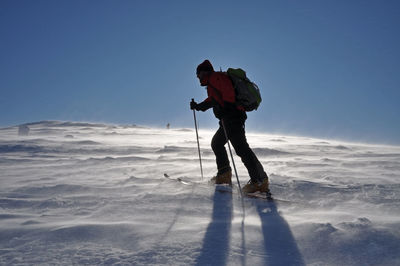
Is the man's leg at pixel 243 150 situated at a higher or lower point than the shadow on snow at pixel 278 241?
higher

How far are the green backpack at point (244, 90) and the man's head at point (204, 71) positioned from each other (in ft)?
0.89

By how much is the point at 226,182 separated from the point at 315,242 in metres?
2.18

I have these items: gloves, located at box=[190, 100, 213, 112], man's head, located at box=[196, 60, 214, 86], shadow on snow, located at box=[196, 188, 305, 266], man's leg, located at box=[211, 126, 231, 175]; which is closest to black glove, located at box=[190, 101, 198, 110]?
gloves, located at box=[190, 100, 213, 112]

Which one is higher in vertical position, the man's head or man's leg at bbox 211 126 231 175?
the man's head

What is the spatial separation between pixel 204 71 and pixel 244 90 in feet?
2.02

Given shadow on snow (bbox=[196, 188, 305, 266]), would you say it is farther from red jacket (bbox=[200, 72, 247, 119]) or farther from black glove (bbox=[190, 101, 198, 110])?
black glove (bbox=[190, 101, 198, 110])

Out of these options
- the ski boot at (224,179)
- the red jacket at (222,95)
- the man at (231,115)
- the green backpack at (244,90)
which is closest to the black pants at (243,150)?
the man at (231,115)

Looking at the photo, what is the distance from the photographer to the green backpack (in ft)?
11.6

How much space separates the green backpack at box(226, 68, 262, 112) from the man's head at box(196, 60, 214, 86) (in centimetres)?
27

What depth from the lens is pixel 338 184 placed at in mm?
4070

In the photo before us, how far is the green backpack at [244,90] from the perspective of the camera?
3.55m

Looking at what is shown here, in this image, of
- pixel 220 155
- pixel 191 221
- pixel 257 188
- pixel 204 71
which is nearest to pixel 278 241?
pixel 191 221

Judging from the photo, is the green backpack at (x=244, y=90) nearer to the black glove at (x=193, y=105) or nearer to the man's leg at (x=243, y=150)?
the man's leg at (x=243, y=150)

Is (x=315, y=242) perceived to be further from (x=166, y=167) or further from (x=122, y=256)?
(x=166, y=167)
